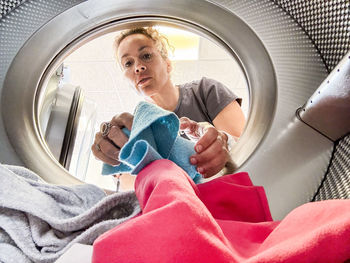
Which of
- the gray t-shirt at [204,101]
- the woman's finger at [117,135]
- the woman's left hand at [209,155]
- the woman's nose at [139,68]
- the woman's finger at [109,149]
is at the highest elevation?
the woman's nose at [139,68]

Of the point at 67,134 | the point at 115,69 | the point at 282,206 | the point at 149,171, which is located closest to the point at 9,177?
the point at 149,171

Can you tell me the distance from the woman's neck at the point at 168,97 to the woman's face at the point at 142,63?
0.07ft

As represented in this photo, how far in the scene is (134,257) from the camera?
0.71 ft

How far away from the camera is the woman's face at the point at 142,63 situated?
1.29 m

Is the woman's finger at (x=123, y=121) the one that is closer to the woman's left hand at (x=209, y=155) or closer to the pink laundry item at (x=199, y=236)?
the woman's left hand at (x=209, y=155)

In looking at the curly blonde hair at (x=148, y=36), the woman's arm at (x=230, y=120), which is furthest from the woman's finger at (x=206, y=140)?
the curly blonde hair at (x=148, y=36)

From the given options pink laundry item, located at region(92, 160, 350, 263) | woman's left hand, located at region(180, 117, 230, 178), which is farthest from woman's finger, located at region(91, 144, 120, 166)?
pink laundry item, located at region(92, 160, 350, 263)

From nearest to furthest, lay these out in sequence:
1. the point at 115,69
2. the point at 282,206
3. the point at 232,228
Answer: the point at 232,228 → the point at 282,206 → the point at 115,69

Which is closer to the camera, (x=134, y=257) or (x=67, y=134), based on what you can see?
(x=134, y=257)

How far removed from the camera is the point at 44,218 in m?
0.38

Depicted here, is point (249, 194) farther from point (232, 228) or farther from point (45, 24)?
point (45, 24)

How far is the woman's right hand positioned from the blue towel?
0.06 meters

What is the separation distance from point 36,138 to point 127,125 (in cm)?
22

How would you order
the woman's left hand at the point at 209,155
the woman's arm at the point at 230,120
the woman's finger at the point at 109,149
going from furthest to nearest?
the woman's arm at the point at 230,120
the woman's finger at the point at 109,149
the woman's left hand at the point at 209,155
